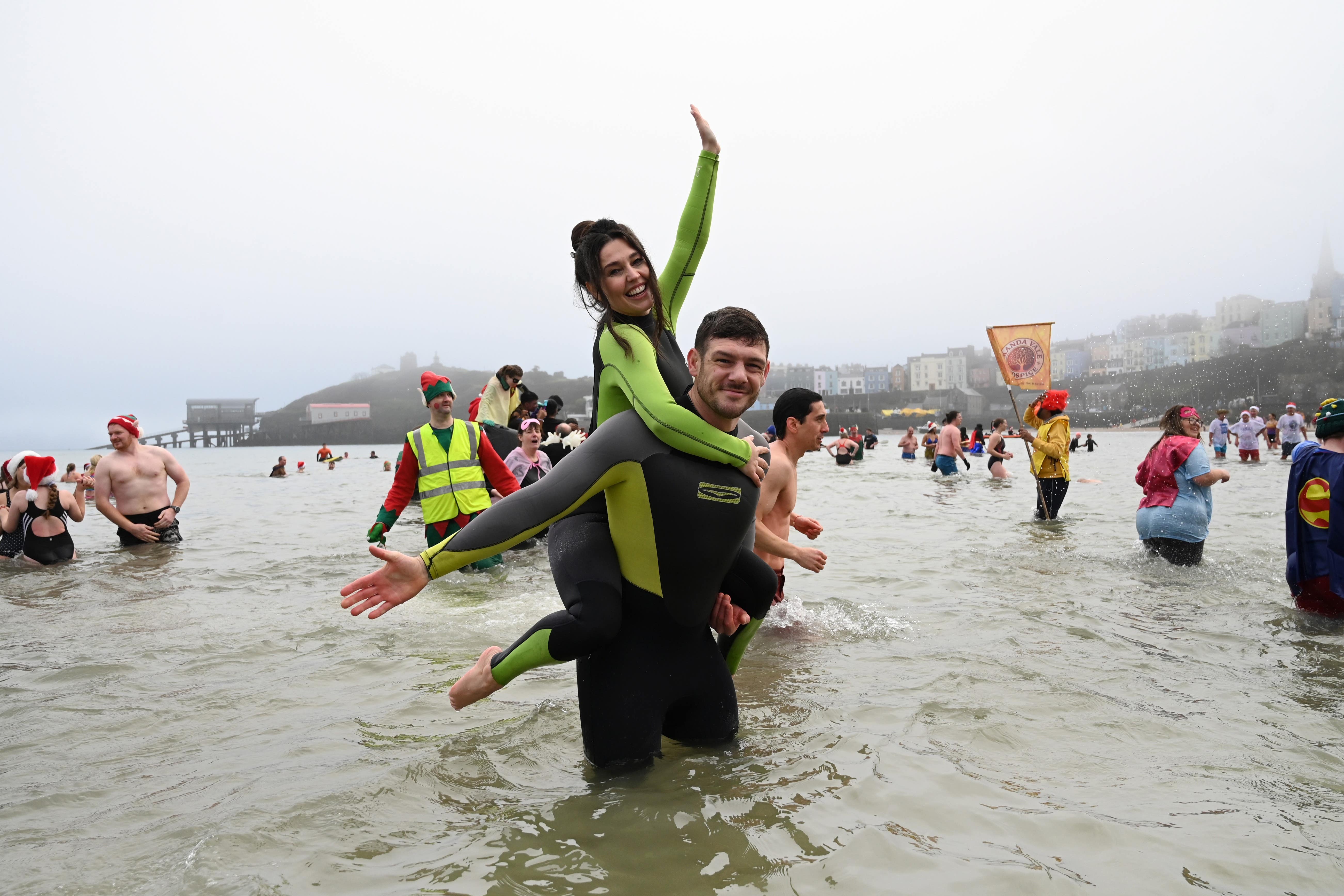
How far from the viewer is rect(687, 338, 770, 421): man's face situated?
2865 millimetres

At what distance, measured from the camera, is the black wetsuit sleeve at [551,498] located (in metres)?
2.73

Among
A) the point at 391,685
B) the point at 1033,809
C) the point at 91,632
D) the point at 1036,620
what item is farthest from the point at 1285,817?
the point at 91,632

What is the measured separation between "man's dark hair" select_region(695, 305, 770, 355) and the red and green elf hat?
4746mm

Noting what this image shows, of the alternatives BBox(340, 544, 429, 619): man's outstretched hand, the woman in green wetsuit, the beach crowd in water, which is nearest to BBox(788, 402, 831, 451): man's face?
the beach crowd in water

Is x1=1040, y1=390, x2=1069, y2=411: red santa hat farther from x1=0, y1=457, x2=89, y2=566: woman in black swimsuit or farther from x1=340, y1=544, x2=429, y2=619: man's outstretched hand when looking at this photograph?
x1=0, y1=457, x2=89, y2=566: woman in black swimsuit

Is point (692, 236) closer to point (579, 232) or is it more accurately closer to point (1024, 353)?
point (579, 232)

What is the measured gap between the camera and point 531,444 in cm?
1043

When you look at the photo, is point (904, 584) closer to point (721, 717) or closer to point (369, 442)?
point (721, 717)

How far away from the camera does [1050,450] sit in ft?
37.7

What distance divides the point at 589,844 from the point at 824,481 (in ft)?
65.9

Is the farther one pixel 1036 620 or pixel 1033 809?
pixel 1036 620

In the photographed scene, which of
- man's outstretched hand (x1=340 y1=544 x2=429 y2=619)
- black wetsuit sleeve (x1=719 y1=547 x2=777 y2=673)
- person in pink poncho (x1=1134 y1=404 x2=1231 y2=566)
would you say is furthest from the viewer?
person in pink poncho (x1=1134 y1=404 x2=1231 y2=566)

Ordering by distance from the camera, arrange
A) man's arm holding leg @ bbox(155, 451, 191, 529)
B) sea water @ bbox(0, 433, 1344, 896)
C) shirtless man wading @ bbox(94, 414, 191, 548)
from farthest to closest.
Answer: man's arm holding leg @ bbox(155, 451, 191, 529), shirtless man wading @ bbox(94, 414, 191, 548), sea water @ bbox(0, 433, 1344, 896)

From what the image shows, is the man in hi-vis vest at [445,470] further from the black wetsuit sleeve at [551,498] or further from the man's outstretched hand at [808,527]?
the black wetsuit sleeve at [551,498]
